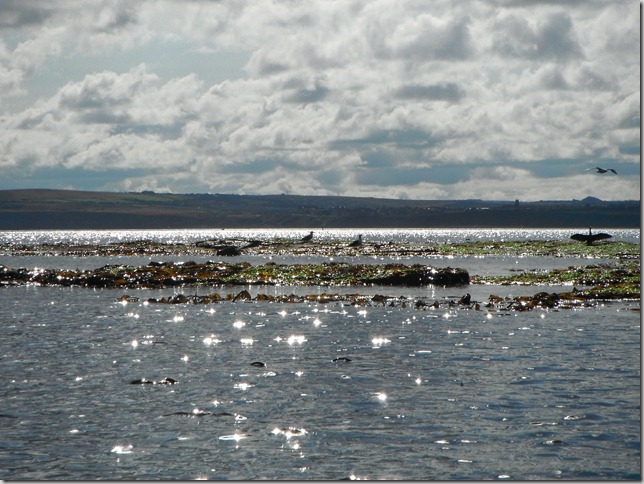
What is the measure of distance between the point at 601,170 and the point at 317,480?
17.8 metres

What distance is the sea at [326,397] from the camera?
1659 centimetres

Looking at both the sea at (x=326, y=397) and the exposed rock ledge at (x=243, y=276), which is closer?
the sea at (x=326, y=397)

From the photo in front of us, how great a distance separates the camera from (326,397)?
22.6 metres

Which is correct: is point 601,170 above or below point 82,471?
above

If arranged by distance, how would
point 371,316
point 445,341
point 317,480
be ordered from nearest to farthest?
point 317,480 < point 445,341 < point 371,316

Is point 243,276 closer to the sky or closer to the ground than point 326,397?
closer to the sky

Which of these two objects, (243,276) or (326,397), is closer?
(326,397)

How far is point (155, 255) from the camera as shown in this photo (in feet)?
386

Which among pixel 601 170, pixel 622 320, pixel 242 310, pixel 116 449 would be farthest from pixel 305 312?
pixel 116 449

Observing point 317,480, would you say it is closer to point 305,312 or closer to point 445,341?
point 445,341

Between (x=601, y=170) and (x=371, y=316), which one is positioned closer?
(x=601, y=170)

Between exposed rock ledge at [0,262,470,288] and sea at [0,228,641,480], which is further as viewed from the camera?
exposed rock ledge at [0,262,470,288]

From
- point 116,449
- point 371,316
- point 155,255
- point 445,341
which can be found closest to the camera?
point 116,449

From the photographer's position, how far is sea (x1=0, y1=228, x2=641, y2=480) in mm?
16594
